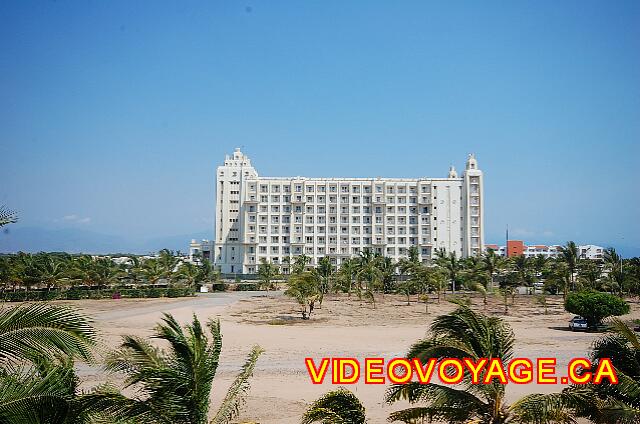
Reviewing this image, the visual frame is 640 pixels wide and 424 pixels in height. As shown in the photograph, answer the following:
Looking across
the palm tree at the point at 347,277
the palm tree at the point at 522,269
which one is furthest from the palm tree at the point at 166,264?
the palm tree at the point at 522,269

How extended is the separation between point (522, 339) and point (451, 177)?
8180cm

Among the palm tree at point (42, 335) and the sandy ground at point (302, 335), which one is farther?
the sandy ground at point (302, 335)

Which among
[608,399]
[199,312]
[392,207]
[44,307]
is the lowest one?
[199,312]

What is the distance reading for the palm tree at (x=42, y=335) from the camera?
22.2 ft

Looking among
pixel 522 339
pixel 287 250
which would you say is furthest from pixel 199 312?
pixel 287 250

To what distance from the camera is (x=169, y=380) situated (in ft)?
A: 27.9

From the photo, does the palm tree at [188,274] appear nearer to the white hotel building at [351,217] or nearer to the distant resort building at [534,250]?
the white hotel building at [351,217]

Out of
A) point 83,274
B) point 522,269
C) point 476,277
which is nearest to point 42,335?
point 476,277

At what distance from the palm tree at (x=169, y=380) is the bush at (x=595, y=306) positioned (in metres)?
32.4

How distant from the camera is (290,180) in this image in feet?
344

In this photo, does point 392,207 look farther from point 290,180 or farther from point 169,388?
point 169,388

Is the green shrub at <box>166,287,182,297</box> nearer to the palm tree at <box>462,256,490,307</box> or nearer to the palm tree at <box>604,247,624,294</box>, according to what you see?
the palm tree at <box>462,256,490,307</box>

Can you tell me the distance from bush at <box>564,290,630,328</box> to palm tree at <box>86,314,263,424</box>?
32426mm

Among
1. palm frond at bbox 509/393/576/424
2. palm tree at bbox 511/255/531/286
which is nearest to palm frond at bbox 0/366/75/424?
palm frond at bbox 509/393/576/424
